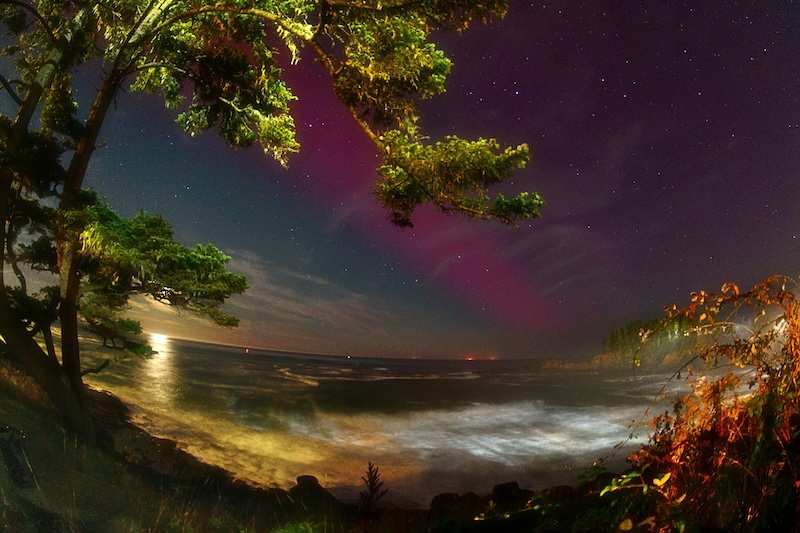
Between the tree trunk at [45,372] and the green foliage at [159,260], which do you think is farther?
the tree trunk at [45,372]

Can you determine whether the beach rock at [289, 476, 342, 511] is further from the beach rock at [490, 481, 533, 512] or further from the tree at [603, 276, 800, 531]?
the tree at [603, 276, 800, 531]

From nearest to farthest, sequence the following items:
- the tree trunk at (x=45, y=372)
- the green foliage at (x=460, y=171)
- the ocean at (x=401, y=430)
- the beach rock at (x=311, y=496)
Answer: the green foliage at (x=460, y=171), the tree trunk at (x=45, y=372), the beach rock at (x=311, y=496), the ocean at (x=401, y=430)

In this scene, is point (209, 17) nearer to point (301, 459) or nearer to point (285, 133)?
point (285, 133)

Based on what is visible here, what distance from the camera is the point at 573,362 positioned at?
3516cm

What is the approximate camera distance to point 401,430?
20047 mm

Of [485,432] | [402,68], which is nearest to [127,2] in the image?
[402,68]

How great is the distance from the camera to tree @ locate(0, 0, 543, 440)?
542cm

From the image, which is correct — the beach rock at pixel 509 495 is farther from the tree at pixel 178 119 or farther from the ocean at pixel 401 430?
the tree at pixel 178 119

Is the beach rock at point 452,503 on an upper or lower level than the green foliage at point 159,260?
lower

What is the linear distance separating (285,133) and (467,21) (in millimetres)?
3757

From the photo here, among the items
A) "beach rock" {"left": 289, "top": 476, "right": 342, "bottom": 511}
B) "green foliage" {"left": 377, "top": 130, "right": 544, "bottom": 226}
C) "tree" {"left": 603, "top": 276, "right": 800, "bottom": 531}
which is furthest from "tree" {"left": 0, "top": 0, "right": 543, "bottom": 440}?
"beach rock" {"left": 289, "top": 476, "right": 342, "bottom": 511}

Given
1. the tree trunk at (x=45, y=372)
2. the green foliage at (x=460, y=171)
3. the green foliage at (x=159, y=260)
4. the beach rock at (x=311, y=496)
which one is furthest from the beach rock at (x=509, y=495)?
the tree trunk at (x=45, y=372)

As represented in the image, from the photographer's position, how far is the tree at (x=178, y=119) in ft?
17.8

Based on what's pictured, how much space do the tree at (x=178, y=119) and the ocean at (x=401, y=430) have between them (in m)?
4.71
